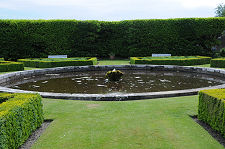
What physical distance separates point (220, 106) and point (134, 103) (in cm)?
287

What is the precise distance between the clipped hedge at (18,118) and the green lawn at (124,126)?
352mm

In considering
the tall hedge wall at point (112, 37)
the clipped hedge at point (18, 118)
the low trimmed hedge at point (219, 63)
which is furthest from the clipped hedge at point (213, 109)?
the tall hedge wall at point (112, 37)

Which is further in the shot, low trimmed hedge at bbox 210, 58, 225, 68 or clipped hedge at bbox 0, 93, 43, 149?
low trimmed hedge at bbox 210, 58, 225, 68

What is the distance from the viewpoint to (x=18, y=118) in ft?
15.0

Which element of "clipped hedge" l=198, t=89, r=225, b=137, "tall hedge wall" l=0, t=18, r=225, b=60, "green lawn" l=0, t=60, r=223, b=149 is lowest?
"green lawn" l=0, t=60, r=223, b=149

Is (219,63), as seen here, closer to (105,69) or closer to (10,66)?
(105,69)

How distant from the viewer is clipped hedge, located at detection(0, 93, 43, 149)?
406 centimetres

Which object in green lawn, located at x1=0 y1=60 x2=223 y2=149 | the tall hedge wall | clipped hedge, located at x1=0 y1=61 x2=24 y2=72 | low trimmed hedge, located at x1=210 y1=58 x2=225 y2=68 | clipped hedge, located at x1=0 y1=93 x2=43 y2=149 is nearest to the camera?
clipped hedge, located at x1=0 y1=93 x2=43 y2=149

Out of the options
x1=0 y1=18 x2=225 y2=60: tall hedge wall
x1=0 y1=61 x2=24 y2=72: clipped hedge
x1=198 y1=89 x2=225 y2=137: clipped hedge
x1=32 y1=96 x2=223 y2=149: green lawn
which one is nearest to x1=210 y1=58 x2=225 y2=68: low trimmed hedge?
x1=0 y1=18 x2=225 y2=60: tall hedge wall

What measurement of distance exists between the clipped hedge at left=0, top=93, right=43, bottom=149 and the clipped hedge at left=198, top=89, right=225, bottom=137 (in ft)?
13.3

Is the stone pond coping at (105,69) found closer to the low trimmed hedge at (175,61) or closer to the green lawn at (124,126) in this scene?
the green lawn at (124,126)

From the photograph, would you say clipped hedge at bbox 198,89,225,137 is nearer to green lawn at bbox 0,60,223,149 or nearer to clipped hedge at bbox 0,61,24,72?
green lawn at bbox 0,60,223,149

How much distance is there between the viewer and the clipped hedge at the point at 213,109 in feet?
16.0

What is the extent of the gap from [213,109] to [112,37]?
24.5 metres
